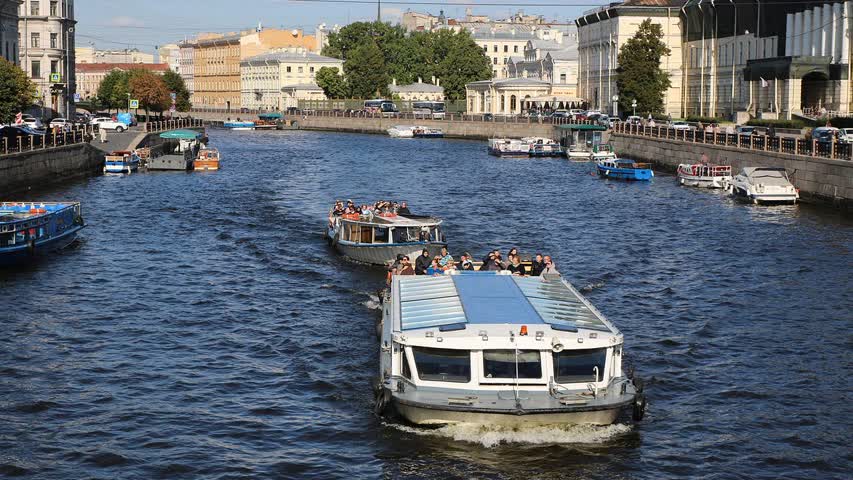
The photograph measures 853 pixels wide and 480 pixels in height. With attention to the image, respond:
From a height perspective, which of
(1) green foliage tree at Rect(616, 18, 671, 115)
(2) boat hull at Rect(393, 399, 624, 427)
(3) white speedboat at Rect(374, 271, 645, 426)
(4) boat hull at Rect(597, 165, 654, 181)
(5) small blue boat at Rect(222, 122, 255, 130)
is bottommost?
(2) boat hull at Rect(393, 399, 624, 427)

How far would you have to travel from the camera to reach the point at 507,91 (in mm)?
155500

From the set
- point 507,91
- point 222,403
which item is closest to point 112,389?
point 222,403

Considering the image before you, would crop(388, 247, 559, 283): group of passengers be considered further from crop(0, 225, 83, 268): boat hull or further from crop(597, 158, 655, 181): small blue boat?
crop(597, 158, 655, 181): small blue boat

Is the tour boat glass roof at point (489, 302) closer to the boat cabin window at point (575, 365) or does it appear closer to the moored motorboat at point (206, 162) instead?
the boat cabin window at point (575, 365)

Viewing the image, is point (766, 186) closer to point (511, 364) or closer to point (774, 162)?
point (774, 162)

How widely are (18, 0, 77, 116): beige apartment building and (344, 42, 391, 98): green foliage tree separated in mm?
56875

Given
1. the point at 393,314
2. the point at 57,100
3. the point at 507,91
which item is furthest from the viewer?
the point at 507,91

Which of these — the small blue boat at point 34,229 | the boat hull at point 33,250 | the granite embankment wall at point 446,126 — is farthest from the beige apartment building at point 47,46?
the boat hull at point 33,250

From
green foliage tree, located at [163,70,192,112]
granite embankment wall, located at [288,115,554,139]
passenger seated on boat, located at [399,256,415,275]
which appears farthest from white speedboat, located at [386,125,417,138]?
passenger seated on boat, located at [399,256,415,275]

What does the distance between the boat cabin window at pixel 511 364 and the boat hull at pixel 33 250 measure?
23051mm

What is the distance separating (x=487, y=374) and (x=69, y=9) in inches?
4938

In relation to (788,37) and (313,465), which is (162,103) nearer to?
(788,37)

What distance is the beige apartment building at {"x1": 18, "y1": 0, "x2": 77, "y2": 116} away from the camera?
420 feet

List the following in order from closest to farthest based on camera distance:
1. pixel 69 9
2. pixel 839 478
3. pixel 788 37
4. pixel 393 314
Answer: pixel 839 478 < pixel 393 314 < pixel 788 37 < pixel 69 9
